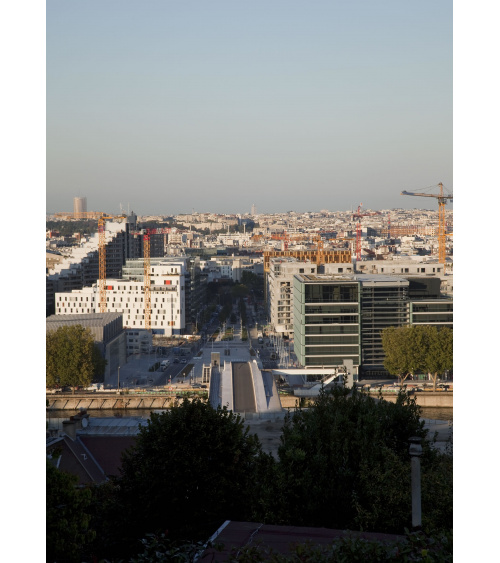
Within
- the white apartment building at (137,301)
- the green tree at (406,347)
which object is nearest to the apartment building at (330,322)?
the green tree at (406,347)

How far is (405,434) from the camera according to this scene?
3.38 metres

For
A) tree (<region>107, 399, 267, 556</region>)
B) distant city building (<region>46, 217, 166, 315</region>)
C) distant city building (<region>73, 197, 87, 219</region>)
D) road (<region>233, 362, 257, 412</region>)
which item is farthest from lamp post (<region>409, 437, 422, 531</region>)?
distant city building (<region>73, 197, 87, 219</region>)

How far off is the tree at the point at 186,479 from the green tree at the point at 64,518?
1.11 ft

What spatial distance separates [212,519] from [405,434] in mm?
1191

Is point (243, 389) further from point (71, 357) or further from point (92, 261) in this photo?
point (92, 261)

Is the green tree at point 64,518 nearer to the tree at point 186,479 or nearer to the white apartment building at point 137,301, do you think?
the tree at point 186,479

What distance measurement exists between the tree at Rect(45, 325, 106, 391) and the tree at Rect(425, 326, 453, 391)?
4.75 m

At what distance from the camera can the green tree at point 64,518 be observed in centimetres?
192

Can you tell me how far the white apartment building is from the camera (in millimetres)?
14719

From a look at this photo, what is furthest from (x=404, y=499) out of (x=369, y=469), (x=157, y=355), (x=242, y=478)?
(x=157, y=355)

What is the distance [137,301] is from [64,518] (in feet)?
42.5

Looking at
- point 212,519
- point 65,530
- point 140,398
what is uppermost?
point 65,530
